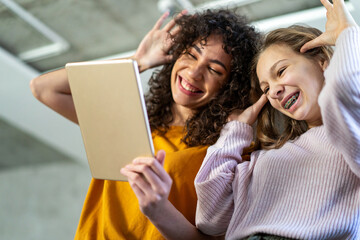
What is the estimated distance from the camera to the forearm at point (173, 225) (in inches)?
43.9

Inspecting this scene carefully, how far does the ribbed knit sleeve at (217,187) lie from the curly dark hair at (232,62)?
17 centimetres

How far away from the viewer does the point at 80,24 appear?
2.58 meters

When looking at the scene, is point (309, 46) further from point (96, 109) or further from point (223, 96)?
point (96, 109)

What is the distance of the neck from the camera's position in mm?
1586

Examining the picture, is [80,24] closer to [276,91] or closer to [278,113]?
[278,113]

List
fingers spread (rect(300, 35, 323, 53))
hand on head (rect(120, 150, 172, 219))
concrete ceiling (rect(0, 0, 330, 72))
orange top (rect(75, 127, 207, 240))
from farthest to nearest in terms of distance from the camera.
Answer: concrete ceiling (rect(0, 0, 330, 72)) < orange top (rect(75, 127, 207, 240)) < fingers spread (rect(300, 35, 323, 53)) < hand on head (rect(120, 150, 172, 219))

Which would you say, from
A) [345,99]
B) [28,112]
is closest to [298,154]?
[345,99]

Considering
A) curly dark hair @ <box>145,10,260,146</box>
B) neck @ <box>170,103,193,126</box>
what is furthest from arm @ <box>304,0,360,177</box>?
neck @ <box>170,103,193,126</box>

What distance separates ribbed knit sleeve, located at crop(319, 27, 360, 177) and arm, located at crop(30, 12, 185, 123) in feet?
2.63

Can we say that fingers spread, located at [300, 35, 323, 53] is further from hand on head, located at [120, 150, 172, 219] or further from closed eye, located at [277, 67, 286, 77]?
hand on head, located at [120, 150, 172, 219]

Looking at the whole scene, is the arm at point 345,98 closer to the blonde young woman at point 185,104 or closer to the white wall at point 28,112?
the blonde young woman at point 185,104

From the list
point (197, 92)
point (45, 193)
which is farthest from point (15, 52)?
point (197, 92)

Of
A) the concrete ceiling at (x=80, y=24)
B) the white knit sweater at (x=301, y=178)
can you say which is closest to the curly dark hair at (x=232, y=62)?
the white knit sweater at (x=301, y=178)

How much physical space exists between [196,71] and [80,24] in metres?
1.40
